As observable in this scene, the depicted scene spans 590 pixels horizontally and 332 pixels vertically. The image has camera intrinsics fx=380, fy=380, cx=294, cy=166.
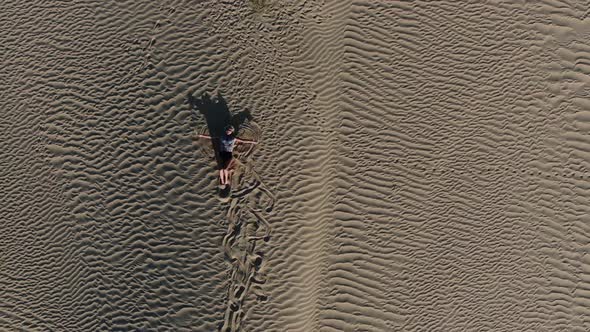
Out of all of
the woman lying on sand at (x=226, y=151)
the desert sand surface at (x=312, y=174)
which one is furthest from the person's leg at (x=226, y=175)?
the desert sand surface at (x=312, y=174)

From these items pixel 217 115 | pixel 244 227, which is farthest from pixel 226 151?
pixel 244 227

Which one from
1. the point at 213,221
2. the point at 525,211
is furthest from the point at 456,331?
the point at 213,221

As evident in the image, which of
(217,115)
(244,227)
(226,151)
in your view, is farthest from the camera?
(217,115)

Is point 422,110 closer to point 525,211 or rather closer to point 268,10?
point 525,211

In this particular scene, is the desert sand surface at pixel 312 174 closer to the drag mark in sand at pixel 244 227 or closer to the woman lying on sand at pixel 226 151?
the drag mark in sand at pixel 244 227

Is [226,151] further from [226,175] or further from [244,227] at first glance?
[244,227]

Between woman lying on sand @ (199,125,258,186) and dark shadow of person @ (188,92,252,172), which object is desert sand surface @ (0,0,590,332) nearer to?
dark shadow of person @ (188,92,252,172)
